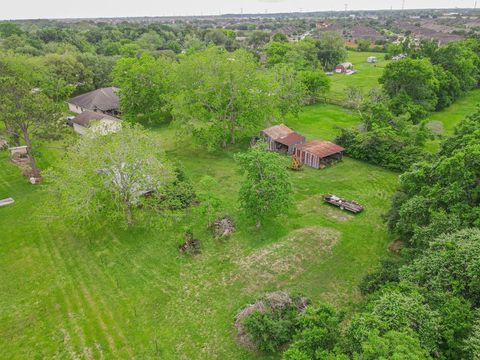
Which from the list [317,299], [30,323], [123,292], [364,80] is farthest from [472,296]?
[364,80]

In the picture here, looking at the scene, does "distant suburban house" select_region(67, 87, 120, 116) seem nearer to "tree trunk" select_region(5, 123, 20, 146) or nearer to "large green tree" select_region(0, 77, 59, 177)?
"tree trunk" select_region(5, 123, 20, 146)

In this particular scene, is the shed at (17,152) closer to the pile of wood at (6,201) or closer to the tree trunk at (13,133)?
the tree trunk at (13,133)

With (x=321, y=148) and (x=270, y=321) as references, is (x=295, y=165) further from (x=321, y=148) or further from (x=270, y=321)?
(x=270, y=321)

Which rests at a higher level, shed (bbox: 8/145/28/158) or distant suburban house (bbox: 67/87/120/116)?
distant suburban house (bbox: 67/87/120/116)

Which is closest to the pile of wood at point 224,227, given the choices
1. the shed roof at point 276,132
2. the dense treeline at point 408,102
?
the shed roof at point 276,132

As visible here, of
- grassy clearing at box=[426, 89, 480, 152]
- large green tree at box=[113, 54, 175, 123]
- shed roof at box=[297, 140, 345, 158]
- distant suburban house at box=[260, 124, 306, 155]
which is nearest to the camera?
shed roof at box=[297, 140, 345, 158]

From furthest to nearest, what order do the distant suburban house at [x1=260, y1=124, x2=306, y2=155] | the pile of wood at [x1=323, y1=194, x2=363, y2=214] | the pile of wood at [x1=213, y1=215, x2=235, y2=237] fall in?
the distant suburban house at [x1=260, y1=124, x2=306, y2=155] < the pile of wood at [x1=323, y1=194, x2=363, y2=214] < the pile of wood at [x1=213, y1=215, x2=235, y2=237]

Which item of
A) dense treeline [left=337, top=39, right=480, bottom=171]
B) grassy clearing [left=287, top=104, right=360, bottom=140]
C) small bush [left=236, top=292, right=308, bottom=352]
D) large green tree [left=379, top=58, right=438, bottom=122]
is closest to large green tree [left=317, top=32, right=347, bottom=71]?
dense treeline [left=337, top=39, right=480, bottom=171]

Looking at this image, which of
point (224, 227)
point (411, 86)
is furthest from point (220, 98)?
point (411, 86)
